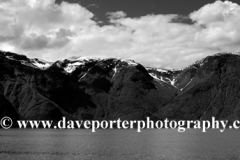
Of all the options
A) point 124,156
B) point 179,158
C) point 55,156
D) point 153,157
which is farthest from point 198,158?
point 55,156

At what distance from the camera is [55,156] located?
91.5 meters

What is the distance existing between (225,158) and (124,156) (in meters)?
24.3

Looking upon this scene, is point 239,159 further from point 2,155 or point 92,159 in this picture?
point 2,155

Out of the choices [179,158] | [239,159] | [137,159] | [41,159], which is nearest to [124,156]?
[137,159]

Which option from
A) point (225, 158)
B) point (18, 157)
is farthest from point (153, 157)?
point (18, 157)

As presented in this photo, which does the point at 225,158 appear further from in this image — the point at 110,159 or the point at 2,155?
the point at 2,155

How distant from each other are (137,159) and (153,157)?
18.0 ft

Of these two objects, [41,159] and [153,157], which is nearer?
[41,159]

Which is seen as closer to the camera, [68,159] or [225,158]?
[68,159]

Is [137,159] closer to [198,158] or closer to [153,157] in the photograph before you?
[153,157]

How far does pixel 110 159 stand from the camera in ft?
287

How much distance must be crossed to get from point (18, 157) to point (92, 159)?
17.5 metres

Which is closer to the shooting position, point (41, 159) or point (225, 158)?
point (41, 159)

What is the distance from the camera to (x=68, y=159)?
86062mm
